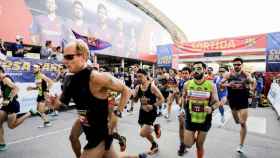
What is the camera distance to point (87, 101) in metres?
2.27

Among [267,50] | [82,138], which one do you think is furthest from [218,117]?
[267,50]

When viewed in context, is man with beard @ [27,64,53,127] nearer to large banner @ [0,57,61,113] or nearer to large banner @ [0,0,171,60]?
large banner @ [0,57,61,113]

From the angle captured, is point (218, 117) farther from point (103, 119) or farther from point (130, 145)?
point (103, 119)

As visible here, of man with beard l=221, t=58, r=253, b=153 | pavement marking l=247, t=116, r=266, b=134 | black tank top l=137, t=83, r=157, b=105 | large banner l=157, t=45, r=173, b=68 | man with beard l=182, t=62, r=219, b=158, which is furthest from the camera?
large banner l=157, t=45, r=173, b=68

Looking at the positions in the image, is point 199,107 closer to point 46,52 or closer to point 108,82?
point 108,82

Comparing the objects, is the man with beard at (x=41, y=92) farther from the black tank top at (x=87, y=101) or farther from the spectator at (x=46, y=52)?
the black tank top at (x=87, y=101)

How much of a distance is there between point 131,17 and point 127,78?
10.5 metres

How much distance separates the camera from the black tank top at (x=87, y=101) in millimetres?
2254

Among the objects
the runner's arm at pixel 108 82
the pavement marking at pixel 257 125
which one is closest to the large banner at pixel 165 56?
the pavement marking at pixel 257 125

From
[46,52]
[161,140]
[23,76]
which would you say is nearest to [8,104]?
[161,140]

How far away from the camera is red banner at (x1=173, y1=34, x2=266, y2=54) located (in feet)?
54.8

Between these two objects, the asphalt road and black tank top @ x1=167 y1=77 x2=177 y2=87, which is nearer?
the asphalt road

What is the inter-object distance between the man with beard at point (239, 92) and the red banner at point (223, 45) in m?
13.1

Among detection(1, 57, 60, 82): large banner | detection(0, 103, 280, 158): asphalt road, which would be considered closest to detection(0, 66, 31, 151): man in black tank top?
detection(0, 103, 280, 158): asphalt road
